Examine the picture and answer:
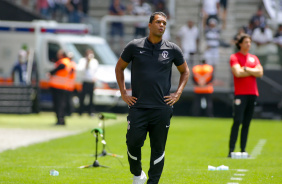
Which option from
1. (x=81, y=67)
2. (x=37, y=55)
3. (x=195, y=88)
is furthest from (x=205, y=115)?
(x=37, y=55)

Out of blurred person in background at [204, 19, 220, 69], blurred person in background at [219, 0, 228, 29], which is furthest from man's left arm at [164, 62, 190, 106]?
blurred person in background at [219, 0, 228, 29]

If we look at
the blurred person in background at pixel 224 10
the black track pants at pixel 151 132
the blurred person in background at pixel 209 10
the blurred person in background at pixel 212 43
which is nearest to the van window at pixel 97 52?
the blurred person in background at pixel 212 43

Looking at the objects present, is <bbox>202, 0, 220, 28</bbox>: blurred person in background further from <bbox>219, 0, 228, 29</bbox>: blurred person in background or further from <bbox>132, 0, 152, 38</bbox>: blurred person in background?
<bbox>132, 0, 152, 38</bbox>: blurred person in background

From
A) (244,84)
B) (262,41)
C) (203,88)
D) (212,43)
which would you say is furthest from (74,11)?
(244,84)

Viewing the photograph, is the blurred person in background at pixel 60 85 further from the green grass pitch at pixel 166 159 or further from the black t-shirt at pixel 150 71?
the black t-shirt at pixel 150 71

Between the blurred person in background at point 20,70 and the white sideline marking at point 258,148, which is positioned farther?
A: the blurred person in background at point 20,70

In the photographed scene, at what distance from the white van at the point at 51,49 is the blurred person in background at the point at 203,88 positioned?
2.41m

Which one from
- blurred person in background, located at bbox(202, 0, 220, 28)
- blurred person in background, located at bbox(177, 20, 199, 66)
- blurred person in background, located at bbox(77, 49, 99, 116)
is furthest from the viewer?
blurred person in background, located at bbox(202, 0, 220, 28)

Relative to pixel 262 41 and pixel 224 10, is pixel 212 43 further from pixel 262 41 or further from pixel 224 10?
pixel 224 10

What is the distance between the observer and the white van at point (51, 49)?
23328 mm

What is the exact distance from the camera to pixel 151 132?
26.2 feet

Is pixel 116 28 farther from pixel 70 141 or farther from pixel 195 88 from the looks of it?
pixel 70 141

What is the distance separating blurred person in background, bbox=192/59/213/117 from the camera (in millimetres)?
23703

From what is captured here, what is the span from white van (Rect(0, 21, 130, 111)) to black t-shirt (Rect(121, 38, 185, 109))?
1524 cm
